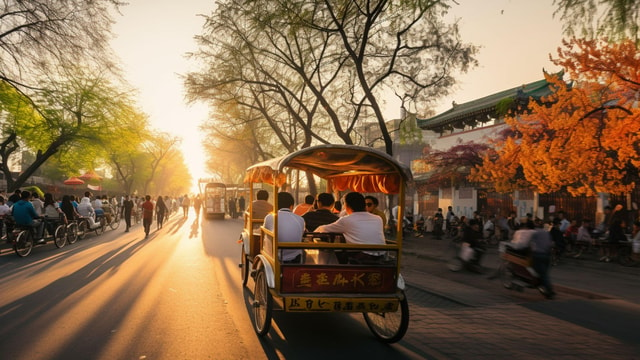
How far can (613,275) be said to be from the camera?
39.7 feet

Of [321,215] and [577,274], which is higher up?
[321,215]

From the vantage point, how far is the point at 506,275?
9.44 meters

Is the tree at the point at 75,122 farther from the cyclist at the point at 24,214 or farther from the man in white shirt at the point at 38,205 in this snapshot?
the cyclist at the point at 24,214

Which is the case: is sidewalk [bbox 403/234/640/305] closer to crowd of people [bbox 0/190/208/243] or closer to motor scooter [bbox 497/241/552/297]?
motor scooter [bbox 497/241/552/297]

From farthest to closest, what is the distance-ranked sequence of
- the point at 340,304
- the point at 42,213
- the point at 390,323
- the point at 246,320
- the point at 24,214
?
the point at 42,213, the point at 24,214, the point at 246,320, the point at 390,323, the point at 340,304

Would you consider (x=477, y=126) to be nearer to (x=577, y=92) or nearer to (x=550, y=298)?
(x=577, y=92)

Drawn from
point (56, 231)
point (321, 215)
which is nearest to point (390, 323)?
point (321, 215)

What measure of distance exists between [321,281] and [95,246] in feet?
41.8

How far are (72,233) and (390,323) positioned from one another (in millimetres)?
14658

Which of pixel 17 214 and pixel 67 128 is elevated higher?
pixel 67 128

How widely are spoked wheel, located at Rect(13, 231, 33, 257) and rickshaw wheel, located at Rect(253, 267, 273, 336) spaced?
9.29 meters

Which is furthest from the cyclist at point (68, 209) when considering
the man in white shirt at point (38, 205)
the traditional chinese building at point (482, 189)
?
the traditional chinese building at point (482, 189)

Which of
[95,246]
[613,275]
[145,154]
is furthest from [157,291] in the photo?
[145,154]

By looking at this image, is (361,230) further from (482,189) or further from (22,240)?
(482,189)
